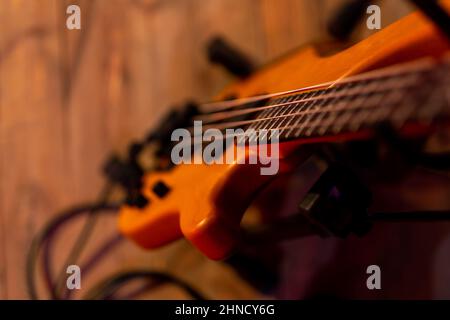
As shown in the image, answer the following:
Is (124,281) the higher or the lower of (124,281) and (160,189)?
the lower

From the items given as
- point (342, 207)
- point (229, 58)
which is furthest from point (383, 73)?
point (229, 58)

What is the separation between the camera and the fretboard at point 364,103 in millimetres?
362

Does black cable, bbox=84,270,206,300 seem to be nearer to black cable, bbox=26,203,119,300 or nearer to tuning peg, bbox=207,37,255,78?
black cable, bbox=26,203,119,300

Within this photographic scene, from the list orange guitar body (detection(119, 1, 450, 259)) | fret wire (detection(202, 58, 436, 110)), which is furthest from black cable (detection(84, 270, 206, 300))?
fret wire (detection(202, 58, 436, 110))

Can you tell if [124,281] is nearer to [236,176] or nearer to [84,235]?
[84,235]

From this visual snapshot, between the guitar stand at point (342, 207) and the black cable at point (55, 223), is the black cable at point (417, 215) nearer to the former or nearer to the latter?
the guitar stand at point (342, 207)

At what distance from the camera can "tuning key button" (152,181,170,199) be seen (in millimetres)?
680

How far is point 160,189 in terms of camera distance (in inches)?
26.7

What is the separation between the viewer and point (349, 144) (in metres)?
0.78

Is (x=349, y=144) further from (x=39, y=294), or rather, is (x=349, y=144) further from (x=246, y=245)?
(x=39, y=294)

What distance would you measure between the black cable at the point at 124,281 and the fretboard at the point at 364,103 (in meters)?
0.42

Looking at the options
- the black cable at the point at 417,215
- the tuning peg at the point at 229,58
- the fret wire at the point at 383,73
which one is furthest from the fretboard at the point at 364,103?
the tuning peg at the point at 229,58

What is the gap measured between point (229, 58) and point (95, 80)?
303 mm

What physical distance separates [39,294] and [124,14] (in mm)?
600
